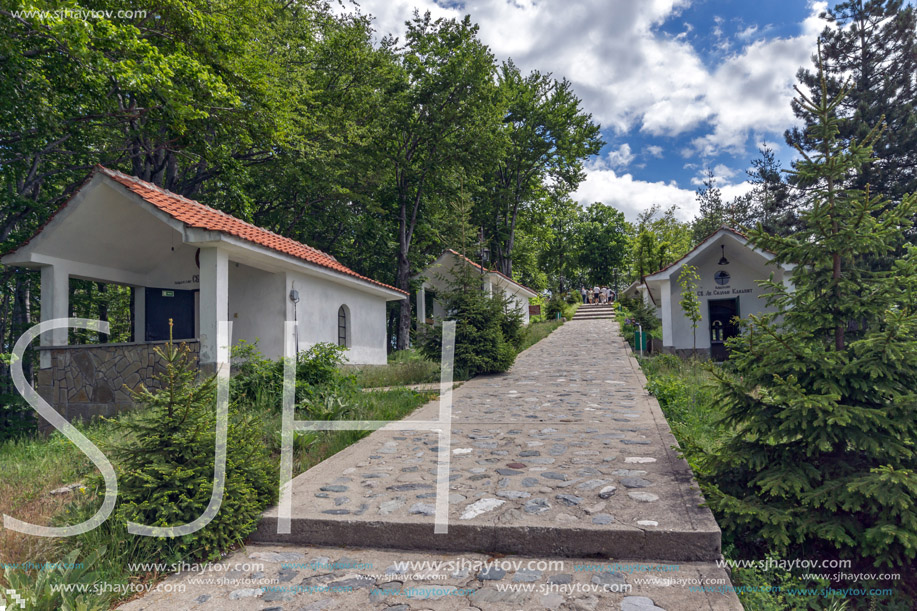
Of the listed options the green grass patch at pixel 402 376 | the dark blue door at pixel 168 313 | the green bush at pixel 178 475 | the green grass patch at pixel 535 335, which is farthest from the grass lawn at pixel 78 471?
the green grass patch at pixel 535 335

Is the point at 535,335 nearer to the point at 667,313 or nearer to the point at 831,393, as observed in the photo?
the point at 667,313

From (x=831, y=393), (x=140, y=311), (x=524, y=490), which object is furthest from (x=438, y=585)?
(x=140, y=311)

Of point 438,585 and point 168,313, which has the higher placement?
point 168,313

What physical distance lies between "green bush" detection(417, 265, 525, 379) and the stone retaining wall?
17.4ft

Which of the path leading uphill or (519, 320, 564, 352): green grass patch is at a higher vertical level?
(519, 320, 564, 352): green grass patch

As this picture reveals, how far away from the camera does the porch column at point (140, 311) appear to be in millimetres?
12648

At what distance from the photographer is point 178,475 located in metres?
3.63

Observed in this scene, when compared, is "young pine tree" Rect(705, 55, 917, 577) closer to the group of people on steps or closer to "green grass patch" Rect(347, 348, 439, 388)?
"green grass patch" Rect(347, 348, 439, 388)

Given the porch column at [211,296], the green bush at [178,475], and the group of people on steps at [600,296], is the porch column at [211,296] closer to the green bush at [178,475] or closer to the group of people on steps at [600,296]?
the green bush at [178,475]

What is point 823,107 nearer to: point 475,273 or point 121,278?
point 475,273

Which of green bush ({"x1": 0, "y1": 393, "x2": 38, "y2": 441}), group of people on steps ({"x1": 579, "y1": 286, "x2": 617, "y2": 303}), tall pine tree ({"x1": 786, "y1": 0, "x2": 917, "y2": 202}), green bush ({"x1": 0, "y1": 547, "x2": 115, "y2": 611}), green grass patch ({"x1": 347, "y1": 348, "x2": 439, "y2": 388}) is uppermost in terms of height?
tall pine tree ({"x1": 786, "y1": 0, "x2": 917, "y2": 202})

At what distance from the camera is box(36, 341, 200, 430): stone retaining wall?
9.30 meters

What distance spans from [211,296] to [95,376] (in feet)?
9.18

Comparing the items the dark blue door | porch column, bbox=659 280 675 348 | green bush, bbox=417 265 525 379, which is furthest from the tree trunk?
the dark blue door
